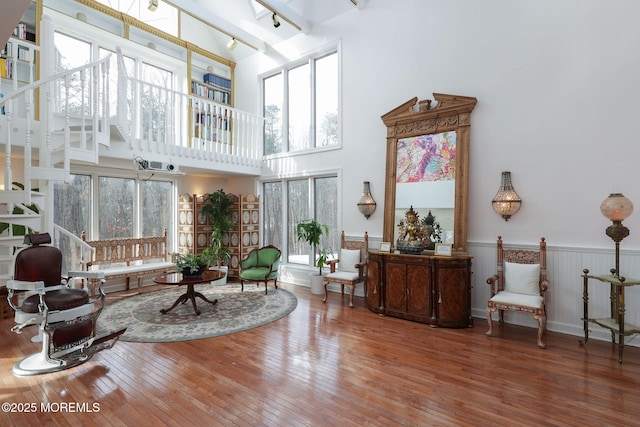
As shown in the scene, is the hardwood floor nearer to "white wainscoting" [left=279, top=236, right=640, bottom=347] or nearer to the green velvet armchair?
"white wainscoting" [left=279, top=236, right=640, bottom=347]

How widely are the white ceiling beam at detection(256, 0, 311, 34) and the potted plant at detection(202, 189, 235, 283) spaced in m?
3.63

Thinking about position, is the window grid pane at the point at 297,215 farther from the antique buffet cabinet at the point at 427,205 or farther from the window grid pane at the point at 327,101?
the antique buffet cabinet at the point at 427,205

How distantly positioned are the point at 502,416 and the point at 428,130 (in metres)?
3.83

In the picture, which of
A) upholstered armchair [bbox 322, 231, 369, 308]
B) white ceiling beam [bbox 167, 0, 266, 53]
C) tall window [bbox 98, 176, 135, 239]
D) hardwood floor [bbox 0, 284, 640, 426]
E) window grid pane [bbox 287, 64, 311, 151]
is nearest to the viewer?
hardwood floor [bbox 0, 284, 640, 426]

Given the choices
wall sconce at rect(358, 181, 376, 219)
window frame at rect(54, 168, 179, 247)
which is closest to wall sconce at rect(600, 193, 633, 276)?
wall sconce at rect(358, 181, 376, 219)

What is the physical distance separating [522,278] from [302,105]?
5156 millimetres

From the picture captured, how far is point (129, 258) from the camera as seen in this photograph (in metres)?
6.36

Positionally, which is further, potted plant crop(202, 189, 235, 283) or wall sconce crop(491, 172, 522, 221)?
potted plant crop(202, 189, 235, 283)

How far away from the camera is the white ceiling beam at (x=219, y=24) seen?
582 cm

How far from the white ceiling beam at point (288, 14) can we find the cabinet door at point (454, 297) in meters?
5.27

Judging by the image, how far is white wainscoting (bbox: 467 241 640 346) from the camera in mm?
3736

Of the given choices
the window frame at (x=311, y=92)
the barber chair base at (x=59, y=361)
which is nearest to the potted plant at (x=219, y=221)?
the window frame at (x=311, y=92)

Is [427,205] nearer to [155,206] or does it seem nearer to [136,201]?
[155,206]

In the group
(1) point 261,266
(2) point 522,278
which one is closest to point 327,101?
(1) point 261,266
